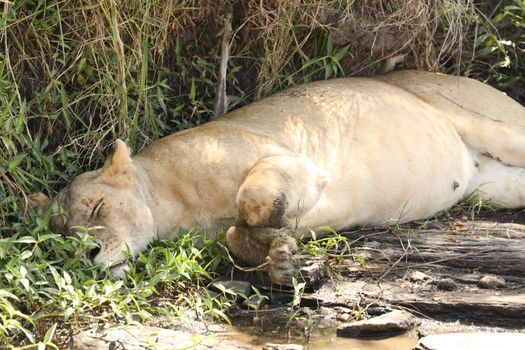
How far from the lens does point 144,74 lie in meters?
7.03

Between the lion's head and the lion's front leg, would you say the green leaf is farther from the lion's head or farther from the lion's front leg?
the lion's front leg

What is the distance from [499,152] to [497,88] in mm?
1309

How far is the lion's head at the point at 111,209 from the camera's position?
6.02 metres

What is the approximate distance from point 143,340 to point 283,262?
1.01 m

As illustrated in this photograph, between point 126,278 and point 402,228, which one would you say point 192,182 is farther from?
point 402,228

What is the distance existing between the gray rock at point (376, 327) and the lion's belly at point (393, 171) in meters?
1.15

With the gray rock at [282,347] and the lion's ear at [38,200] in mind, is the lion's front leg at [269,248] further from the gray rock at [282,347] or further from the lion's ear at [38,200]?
the lion's ear at [38,200]

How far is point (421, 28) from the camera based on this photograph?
310 inches

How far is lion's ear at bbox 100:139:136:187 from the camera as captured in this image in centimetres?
631

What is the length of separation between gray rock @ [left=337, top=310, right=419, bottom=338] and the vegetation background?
682 mm

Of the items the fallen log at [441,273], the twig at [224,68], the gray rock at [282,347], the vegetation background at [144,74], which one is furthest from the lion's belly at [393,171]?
the gray rock at [282,347]

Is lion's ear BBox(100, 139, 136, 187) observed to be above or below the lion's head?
above

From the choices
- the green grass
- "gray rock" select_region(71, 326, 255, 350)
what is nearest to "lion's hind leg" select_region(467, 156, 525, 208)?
the green grass

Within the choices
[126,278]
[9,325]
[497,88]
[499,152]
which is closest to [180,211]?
[126,278]
